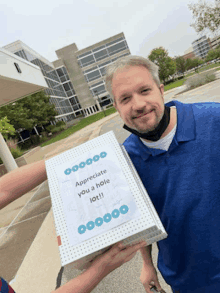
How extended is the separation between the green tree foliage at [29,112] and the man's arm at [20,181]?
28858 mm

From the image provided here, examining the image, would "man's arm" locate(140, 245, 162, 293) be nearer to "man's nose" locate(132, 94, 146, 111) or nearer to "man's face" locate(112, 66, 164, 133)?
"man's face" locate(112, 66, 164, 133)

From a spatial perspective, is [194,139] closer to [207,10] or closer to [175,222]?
[175,222]

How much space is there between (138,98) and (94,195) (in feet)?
1.78

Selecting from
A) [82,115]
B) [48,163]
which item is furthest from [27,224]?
[82,115]

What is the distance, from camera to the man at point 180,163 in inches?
40.3

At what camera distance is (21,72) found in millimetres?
6961

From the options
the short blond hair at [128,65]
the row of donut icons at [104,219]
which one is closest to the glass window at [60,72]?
the short blond hair at [128,65]

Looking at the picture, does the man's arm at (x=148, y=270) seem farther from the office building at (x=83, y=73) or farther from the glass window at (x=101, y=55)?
the glass window at (x=101, y=55)

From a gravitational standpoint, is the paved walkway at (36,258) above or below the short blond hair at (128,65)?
below

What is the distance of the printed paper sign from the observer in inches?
29.8

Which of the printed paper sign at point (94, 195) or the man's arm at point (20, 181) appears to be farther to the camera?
the man's arm at point (20, 181)

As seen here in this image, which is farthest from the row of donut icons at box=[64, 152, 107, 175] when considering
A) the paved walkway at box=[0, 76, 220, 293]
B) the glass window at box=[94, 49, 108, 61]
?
the glass window at box=[94, 49, 108, 61]

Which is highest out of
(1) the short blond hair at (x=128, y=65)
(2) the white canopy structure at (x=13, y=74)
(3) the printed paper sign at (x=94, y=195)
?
(2) the white canopy structure at (x=13, y=74)

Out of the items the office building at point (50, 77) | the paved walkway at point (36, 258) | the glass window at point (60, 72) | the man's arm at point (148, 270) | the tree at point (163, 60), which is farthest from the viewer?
the tree at point (163, 60)
